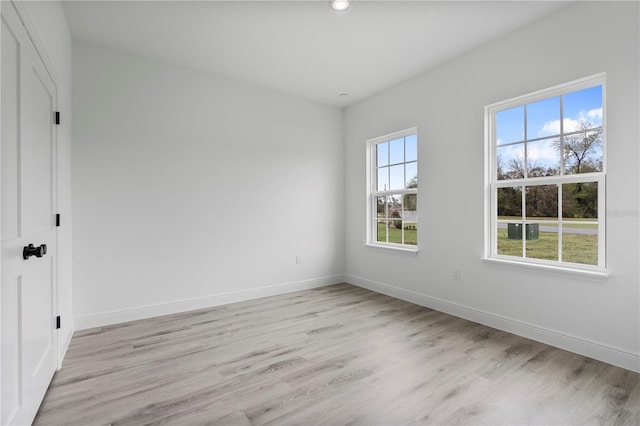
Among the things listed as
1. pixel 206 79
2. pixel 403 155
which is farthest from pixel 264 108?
pixel 403 155

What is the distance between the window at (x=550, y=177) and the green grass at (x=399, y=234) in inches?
38.6

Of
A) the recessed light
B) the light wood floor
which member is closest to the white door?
the light wood floor

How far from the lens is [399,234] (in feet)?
14.0

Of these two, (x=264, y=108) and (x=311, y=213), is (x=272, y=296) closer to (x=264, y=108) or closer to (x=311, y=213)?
(x=311, y=213)

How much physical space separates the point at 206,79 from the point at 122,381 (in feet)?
10.5

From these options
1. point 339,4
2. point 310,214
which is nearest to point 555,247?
point 339,4

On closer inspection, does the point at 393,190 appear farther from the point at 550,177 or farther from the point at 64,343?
the point at 64,343

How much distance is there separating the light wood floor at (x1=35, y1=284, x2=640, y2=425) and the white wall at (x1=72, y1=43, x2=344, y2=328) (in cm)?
50

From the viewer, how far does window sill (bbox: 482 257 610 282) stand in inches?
95.2

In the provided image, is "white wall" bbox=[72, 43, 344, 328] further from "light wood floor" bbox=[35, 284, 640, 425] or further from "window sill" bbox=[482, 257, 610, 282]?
"window sill" bbox=[482, 257, 610, 282]

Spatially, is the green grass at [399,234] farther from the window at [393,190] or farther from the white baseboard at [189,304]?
the white baseboard at [189,304]

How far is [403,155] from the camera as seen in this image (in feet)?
13.8

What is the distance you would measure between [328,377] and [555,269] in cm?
207

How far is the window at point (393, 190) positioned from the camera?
408 cm
